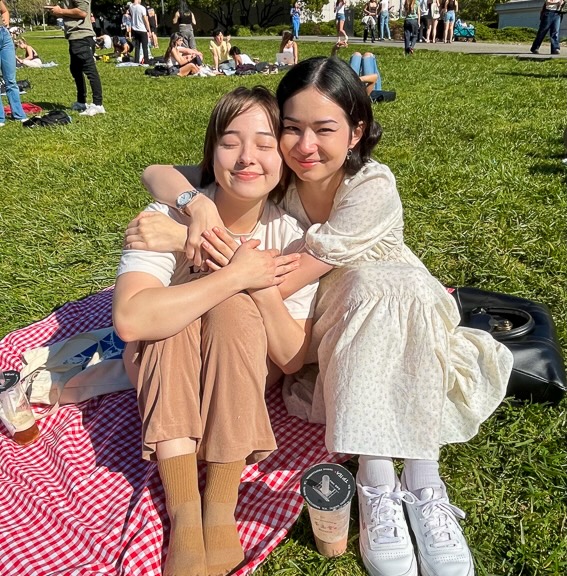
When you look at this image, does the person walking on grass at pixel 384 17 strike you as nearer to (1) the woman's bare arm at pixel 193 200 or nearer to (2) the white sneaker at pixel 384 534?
(1) the woman's bare arm at pixel 193 200

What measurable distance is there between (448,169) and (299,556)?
5073mm

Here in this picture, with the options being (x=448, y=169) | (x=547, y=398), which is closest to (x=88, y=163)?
(x=448, y=169)

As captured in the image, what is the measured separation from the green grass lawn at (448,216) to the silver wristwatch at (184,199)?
1.46 m

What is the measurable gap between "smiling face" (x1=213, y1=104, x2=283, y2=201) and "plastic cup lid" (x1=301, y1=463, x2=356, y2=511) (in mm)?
1190

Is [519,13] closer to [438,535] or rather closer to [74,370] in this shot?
[74,370]

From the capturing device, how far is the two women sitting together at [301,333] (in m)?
2.09

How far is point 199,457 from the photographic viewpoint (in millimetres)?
2219

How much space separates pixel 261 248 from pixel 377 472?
3.73ft

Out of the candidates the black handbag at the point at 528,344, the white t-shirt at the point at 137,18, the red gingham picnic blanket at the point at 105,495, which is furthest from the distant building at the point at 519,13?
the red gingham picnic blanket at the point at 105,495

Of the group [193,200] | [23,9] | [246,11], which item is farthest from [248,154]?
[23,9]

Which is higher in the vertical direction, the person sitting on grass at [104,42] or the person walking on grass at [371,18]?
the person walking on grass at [371,18]

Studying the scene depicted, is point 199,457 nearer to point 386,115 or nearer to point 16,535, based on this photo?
point 16,535

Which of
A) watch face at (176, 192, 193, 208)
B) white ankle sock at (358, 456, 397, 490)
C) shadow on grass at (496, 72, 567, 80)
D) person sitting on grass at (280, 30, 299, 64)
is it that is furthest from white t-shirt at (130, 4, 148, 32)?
white ankle sock at (358, 456, 397, 490)

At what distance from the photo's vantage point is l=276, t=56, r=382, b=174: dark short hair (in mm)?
2312
